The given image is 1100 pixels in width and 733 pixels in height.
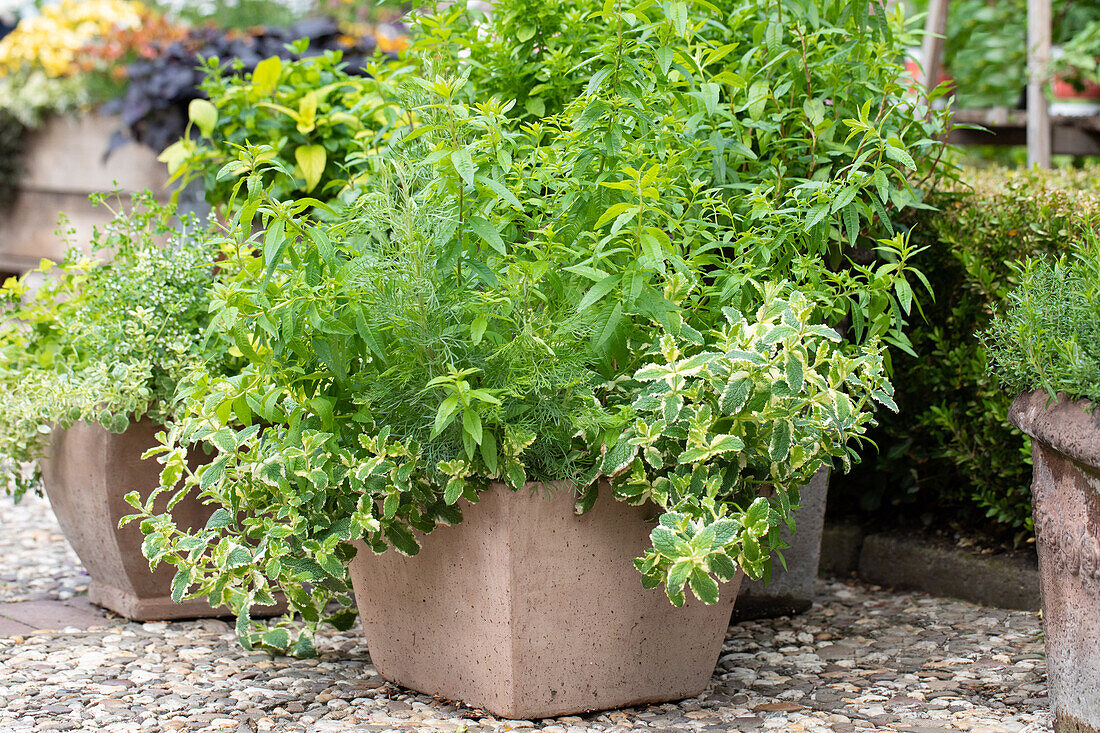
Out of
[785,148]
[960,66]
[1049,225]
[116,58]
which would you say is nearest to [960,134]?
[960,66]

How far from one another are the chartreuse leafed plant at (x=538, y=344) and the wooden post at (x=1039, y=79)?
7.21ft

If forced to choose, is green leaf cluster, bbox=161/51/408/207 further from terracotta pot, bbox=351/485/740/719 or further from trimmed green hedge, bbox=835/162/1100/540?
trimmed green hedge, bbox=835/162/1100/540

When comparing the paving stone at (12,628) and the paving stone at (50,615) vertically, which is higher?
the paving stone at (50,615)

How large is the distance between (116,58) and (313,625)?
485 centimetres

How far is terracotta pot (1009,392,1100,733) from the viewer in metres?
1.65

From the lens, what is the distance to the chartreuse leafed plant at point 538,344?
1.73m

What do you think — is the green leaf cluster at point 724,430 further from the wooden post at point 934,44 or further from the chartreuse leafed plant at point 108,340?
the wooden post at point 934,44

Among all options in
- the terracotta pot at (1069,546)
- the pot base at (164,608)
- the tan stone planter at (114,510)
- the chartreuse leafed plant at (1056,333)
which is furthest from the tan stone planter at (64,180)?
the terracotta pot at (1069,546)

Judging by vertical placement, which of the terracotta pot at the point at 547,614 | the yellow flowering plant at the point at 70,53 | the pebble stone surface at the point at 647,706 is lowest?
the pebble stone surface at the point at 647,706

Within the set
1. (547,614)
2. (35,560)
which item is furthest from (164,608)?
(547,614)

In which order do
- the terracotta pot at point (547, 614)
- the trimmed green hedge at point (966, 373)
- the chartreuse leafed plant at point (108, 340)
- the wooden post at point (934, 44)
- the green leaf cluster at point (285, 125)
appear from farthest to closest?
the wooden post at point (934, 44)
the green leaf cluster at point (285, 125)
the trimmed green hedge at point (966, 373)
the chartreuse leafed plant at point (108, 340)
the terracotta pot at point (547, 614)

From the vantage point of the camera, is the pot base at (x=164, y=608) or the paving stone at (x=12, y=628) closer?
the paving stone at (x=12, y=628)

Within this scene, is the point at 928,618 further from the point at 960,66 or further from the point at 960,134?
the point at 960,66

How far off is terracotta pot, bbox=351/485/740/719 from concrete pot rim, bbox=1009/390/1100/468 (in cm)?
64
